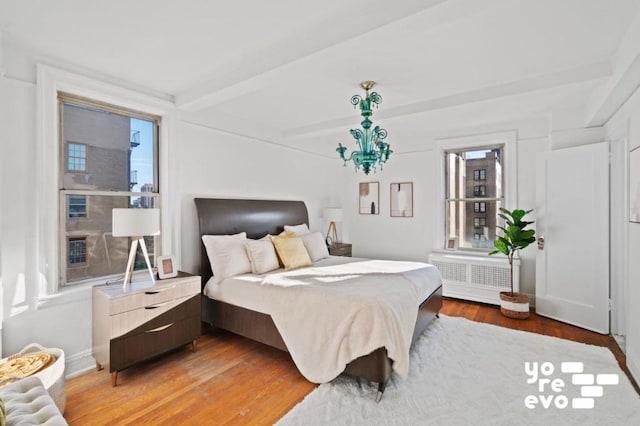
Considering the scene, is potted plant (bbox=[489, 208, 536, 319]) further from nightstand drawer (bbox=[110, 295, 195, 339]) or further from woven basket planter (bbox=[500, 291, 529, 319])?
nightstand drawer (bbox=[110, 295, 195, 339])

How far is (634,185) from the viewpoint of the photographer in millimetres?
2613

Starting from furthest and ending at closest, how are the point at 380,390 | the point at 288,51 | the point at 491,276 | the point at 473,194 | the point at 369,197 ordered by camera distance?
the point at 369,197
the point at 473,194
the point at 491,276
the point at 288,51
the point at 380,390

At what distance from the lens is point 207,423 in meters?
2.02

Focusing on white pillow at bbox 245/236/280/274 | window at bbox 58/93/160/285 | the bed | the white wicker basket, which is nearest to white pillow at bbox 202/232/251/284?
white pillow at bbox 245/236/280/274

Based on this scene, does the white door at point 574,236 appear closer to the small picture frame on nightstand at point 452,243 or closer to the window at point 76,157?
the small picture frame on nightstand at point 452,243

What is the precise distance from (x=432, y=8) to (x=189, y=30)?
1.61 metres

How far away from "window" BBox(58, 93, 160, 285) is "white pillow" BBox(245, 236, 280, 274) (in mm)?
1084

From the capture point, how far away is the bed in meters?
2.26

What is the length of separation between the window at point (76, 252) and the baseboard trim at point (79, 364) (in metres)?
0.79

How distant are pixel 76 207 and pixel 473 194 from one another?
515cm

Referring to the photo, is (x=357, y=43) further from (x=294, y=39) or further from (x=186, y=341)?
(x=186, y=341)

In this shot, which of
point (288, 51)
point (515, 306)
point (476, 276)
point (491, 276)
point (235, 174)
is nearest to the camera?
point (288, 51)

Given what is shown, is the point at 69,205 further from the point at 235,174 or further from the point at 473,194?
the point at 473,194

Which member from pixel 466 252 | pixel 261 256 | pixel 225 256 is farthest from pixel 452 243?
pixel 225 256
